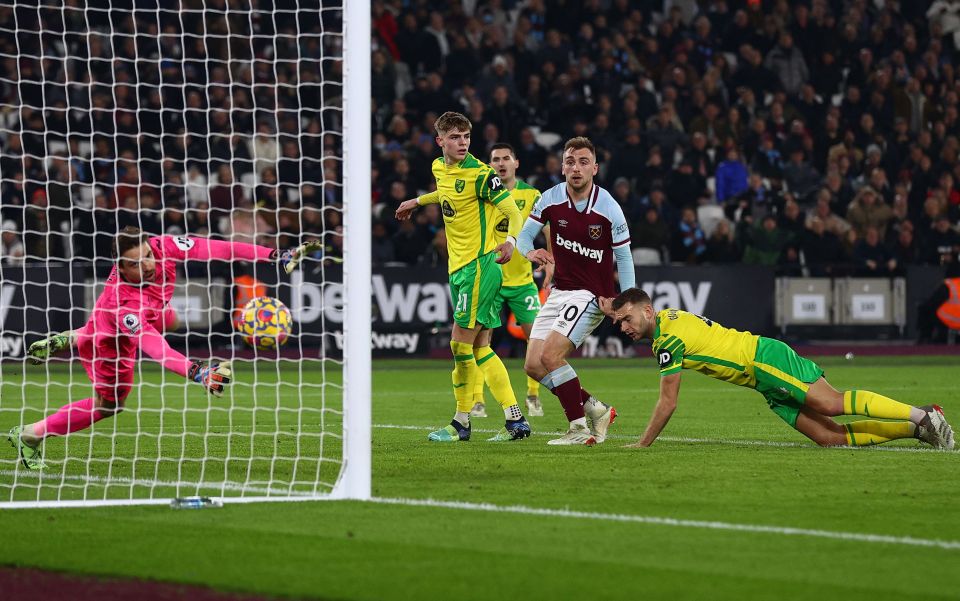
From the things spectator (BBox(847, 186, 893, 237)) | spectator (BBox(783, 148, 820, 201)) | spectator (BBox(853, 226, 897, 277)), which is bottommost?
spectator (BBox(853, 226, 897, 277))

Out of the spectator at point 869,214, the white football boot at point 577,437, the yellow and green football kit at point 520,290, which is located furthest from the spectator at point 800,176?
the white football boot at point 577,437

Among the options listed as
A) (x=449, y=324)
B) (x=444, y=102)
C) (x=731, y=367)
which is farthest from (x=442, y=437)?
(x=444, y=102)

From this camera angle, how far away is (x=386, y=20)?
86.6ft

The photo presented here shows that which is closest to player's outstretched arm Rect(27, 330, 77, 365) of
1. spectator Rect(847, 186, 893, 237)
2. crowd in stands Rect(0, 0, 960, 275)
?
crowd in stands Rect(0, 0, 960, 275)

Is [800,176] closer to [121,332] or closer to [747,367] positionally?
[747,367]

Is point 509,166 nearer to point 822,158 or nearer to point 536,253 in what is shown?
point 536,253

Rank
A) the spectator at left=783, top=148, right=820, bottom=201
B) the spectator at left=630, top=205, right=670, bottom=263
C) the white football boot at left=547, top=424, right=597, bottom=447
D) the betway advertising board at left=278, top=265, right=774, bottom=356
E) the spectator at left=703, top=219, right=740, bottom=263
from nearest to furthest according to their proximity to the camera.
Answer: the white football boot at left=547, top=424, right=597, bottom=447
the betway advertising board at left=278, top=265, right=774, bottom=356
the spectator at left=630, top=205, right=670, bottom=263
the spectator at left=703, top=219, right=740, bottom=263
the spectator at left=783, top=148, right=820, bottom=201

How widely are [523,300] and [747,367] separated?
346 centimetres

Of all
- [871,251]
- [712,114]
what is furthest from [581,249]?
[712,114]

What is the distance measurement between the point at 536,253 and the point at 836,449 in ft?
8.41

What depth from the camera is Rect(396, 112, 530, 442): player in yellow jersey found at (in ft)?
37.0

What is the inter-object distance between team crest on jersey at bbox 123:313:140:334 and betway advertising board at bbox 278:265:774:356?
1137 cm

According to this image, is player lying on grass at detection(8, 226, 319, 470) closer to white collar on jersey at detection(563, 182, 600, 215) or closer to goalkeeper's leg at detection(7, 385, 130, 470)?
goalkeeper's leg at detection(7, 385, 130, 470)

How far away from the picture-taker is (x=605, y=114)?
82.5 feet
